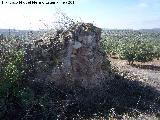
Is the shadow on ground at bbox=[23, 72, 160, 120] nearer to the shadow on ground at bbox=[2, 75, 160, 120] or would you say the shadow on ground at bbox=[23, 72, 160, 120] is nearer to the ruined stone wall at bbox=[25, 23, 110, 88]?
the shadow on ground at bbox=[2, 75, 160, 120]

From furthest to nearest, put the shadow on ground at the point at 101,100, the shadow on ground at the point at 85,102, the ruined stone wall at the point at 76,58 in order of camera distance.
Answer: the ruined stone wall at the point at 76,58
the shadow on ground at the point at 101,100
the shadow on ground at the point at 85,102

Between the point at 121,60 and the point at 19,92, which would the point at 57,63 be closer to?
the point at 19,92

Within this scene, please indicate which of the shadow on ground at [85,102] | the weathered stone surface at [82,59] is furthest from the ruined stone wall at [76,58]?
the shadow on ground at [85,102]

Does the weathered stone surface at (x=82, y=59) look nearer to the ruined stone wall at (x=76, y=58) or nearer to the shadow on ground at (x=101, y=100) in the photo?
the ruined stone wall at (x=76, y=58)

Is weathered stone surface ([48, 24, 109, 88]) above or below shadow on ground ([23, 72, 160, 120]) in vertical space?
above

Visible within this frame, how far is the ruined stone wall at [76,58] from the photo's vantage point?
38.9ft

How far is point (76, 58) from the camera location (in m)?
12.2

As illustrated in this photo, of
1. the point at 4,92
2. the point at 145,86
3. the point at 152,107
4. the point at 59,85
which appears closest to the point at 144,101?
the point at 152,107

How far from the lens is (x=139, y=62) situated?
85.9ft

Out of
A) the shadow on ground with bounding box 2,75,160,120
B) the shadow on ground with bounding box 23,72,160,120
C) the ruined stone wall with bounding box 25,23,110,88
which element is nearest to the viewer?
the shadow on ground with bounding box 2,75,160,120

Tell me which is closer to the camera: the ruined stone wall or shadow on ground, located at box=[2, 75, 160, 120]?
shadow on ground, located at box=[2, 75, 160, 120]

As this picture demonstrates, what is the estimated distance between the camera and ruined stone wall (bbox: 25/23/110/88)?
38.9 ft

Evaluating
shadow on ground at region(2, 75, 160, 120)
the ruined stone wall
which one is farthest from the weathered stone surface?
shadow on ground at region(2, 75, 160, 120)

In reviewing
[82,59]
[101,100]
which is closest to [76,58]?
[82,59]
